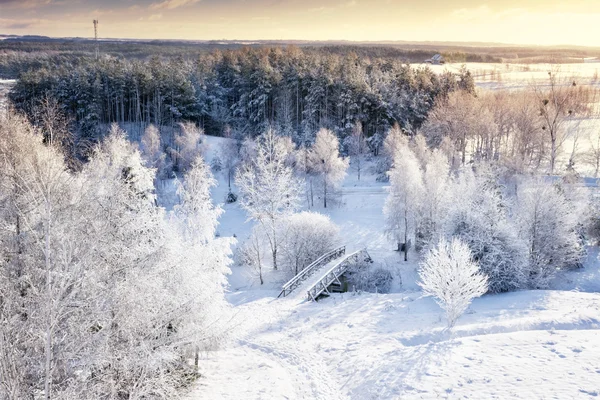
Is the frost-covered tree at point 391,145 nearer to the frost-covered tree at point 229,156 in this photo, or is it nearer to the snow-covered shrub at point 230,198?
the frost-covered tree at point 229,156

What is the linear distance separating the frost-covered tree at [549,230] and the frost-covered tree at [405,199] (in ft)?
25.0

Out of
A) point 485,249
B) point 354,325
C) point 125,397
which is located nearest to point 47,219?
point 125,397

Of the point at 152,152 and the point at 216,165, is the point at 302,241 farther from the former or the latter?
the point at 216,165

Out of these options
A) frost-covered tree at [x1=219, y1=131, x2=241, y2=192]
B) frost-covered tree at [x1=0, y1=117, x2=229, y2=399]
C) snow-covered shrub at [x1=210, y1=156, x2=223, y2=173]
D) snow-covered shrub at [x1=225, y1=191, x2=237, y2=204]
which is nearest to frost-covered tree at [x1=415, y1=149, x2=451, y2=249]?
snow-covered shrub at [x1=225, y1=191, x2=237, y2=204]

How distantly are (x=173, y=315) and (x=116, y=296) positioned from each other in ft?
7.46

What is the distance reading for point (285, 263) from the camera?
33.8 meters

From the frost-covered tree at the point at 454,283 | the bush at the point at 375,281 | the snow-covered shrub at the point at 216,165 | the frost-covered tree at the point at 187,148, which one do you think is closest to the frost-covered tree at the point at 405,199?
the bush at the point at 375,281

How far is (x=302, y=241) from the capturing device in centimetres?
3322

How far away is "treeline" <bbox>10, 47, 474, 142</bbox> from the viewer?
61.9 m

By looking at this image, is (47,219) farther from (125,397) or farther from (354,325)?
(354,325)

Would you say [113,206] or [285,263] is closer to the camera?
[113,206]

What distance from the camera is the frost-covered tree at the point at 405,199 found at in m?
35.2

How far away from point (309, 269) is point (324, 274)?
128 cm

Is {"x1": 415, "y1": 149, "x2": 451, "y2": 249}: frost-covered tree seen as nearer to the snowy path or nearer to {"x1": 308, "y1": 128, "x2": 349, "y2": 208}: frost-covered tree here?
the snowy path
